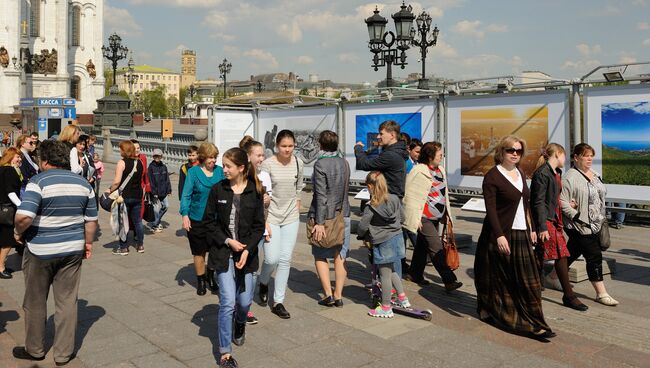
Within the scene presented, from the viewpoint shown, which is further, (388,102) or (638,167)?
(388,102)

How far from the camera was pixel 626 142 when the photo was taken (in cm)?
859

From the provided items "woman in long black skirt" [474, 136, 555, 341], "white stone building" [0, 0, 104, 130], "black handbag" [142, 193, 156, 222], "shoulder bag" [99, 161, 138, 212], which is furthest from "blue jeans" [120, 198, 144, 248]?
"white stone building" [0, 0, 104, 130]

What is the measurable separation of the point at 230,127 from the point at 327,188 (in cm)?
991

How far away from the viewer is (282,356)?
16.3 ft

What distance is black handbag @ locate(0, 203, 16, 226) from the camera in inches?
299

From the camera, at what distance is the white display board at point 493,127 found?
32.8ft

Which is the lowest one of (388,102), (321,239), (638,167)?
(321,239)

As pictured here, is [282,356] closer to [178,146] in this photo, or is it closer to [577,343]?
[577,343]

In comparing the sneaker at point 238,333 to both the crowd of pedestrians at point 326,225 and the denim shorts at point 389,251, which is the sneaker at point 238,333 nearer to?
the crowd of pedestrians at point 326,225

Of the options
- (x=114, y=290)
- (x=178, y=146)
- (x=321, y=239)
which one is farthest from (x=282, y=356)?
(x=178, y=146)

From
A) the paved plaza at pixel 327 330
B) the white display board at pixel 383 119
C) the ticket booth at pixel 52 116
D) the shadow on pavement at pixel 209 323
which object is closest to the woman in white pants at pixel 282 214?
the paved plaza at pixel 327 330

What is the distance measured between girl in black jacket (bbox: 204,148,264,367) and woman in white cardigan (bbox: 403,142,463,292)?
2.34 m

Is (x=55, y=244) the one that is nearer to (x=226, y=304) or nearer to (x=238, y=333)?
(x=226, y=304)

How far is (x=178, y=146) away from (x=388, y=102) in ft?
48.7
